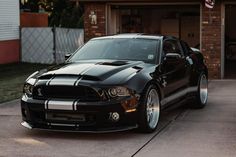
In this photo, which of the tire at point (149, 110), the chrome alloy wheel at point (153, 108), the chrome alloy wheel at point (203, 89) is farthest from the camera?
the chrome alloy wheel at point (203, 89)

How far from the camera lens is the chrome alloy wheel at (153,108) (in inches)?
333

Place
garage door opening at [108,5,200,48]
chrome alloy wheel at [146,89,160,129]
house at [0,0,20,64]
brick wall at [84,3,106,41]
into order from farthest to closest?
house at [0,0,20,64] < garage door opening at [108,5,200,48] < brick wall at [84,3,106,41] < chrome alloy wheel at [146,89,160,129]

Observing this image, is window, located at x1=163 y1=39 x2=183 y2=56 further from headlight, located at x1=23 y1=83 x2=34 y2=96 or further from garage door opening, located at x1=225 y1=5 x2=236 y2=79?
garage door opening, located at x1=225 y1=5 x2=236 y2=79

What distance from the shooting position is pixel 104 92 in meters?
7.88

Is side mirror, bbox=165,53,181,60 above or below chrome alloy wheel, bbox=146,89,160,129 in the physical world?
above

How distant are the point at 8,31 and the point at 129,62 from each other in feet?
50.1

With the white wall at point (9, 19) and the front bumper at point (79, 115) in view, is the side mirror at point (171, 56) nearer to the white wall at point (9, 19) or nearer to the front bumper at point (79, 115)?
the front bumper at point (79, 115)

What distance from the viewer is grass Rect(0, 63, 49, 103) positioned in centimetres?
1327

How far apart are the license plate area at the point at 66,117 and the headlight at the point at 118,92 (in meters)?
0.51

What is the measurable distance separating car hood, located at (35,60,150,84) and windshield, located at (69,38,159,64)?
12.5 inches

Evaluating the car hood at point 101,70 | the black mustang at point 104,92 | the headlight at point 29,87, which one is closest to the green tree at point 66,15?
the black mustang at point 104,92

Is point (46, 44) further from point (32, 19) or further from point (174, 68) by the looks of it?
point (174, 68)

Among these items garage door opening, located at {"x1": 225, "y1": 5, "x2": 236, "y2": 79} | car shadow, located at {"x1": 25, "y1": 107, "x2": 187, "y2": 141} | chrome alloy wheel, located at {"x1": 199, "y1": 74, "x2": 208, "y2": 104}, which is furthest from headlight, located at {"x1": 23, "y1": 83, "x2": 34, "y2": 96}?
garage door opening, located at {"x1": 225, "y1": 5, "x2": 236, "y2": 79}

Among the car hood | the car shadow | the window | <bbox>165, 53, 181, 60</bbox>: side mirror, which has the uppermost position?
the window
